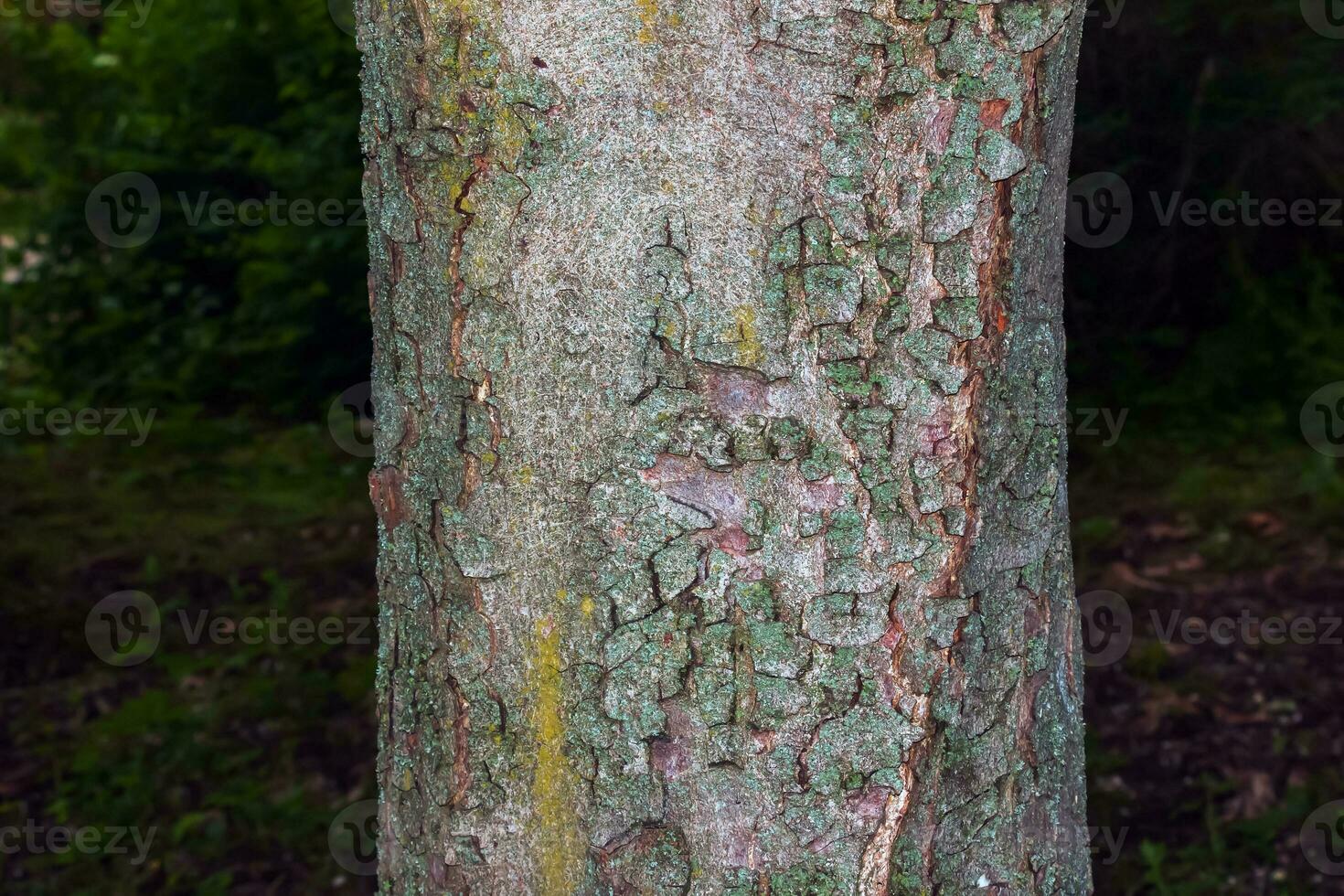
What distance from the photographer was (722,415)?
1.22 m

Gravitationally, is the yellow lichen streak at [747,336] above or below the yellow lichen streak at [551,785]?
above

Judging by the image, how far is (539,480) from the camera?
1271mm

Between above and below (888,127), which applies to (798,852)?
below

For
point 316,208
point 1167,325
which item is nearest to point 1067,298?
point 1167,325

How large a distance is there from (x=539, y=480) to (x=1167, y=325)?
5.59 meters

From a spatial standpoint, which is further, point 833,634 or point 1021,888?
point 1021,888

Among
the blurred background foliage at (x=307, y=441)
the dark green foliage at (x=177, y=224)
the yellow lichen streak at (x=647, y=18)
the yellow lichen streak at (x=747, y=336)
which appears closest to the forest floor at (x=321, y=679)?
the blurred background foliage at (x=307, y=441)

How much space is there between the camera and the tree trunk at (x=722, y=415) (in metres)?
1.19

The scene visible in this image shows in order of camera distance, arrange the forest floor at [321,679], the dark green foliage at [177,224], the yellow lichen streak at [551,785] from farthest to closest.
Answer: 1. the dark green foliage at [177,224]
2. the forest floor at [321,679]
3. the yellow lichen streak at [551,785]

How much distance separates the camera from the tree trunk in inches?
46.8

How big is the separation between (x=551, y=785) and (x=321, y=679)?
10.3 feet

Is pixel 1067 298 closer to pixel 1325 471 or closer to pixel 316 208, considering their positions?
pixel 1325 471

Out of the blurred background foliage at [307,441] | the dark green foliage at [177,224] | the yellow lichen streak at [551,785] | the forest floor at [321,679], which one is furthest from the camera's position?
the dark green foliage at [177,224]

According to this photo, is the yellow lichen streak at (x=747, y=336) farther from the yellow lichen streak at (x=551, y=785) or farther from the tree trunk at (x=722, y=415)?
the yellow lichen streak at (x=551, y=785)
